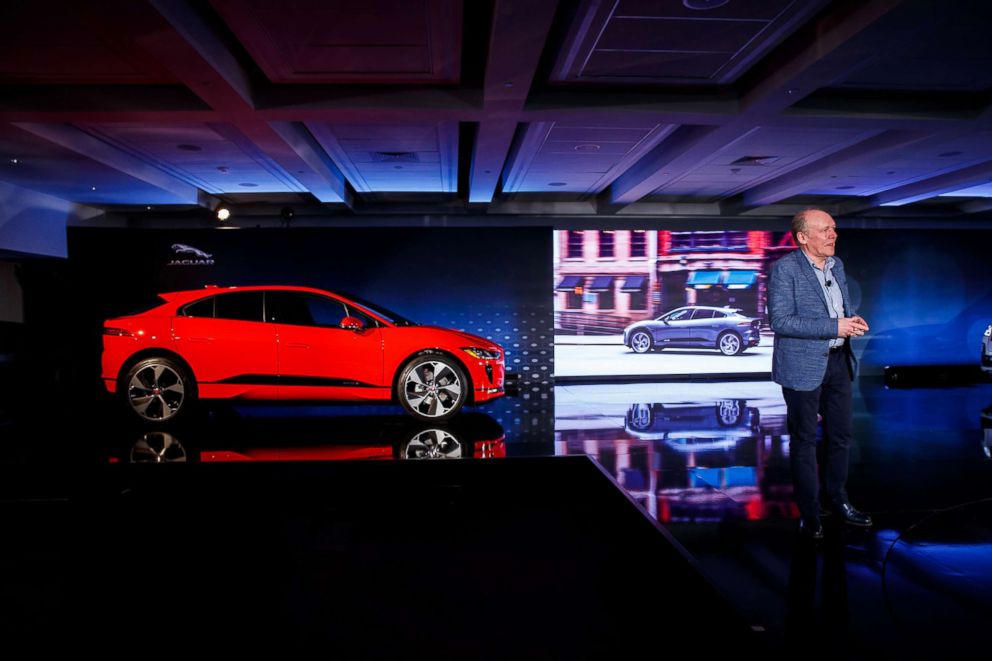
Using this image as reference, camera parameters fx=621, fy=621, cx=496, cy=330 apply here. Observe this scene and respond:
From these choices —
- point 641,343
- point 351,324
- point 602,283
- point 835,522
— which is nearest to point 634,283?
point 602,283

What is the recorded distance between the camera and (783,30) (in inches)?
167

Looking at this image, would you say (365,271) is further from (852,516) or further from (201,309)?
(852,516)

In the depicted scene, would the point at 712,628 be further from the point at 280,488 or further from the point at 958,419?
the point at 958,419

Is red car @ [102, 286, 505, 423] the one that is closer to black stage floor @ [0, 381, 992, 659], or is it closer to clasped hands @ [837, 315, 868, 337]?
black stage floor @ [0, 381, 992, 659]

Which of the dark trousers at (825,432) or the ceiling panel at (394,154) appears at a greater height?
the ceiling panel at (394,154)

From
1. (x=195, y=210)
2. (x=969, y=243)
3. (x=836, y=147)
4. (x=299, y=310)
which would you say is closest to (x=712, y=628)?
(x=299, y=310)

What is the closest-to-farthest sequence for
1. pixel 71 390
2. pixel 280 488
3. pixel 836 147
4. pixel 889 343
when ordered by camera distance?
pixel 280 488 < pixel 836 147 < pixel 71 390 < pixel 889 343

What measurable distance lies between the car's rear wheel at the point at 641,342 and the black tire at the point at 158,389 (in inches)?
279

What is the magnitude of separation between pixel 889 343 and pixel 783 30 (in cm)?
882

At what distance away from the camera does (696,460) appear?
14.0 ft

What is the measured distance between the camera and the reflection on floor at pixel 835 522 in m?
1.93

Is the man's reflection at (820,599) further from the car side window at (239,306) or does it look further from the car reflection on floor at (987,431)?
the car side window at (239,306)

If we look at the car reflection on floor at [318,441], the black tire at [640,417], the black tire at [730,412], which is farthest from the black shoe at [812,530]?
the black tire at [730,412]

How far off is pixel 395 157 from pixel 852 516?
6110mm
